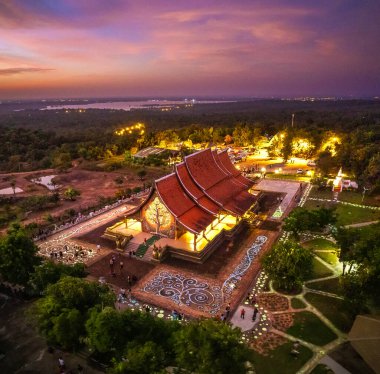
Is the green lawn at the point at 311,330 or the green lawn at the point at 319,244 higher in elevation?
the green lawn at the point at 319,244

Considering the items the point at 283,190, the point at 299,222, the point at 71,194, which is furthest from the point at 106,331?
the point at 283,190

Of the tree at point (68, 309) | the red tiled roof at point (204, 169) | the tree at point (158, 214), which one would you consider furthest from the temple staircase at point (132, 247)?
the tree at point (68, 309)

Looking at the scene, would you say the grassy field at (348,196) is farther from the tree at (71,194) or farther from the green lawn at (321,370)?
the tree at (71,194)

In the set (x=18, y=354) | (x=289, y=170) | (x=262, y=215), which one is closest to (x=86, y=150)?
(x=289, y=170)

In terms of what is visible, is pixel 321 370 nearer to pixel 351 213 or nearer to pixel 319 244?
pixel 319 244

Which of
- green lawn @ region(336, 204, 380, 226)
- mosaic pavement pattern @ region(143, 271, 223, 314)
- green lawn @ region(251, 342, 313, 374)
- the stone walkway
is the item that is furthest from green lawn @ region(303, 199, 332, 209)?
green lawn @ region(251, 342, 313, 374)

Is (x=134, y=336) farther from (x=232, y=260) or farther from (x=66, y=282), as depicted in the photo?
(x=232, y=260)

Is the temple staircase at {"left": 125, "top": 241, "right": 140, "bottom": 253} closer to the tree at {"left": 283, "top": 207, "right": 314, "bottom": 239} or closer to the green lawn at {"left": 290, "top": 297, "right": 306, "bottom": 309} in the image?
the tree at {"left": 283, "top": 207, "right": 314, "bottom": 239}
